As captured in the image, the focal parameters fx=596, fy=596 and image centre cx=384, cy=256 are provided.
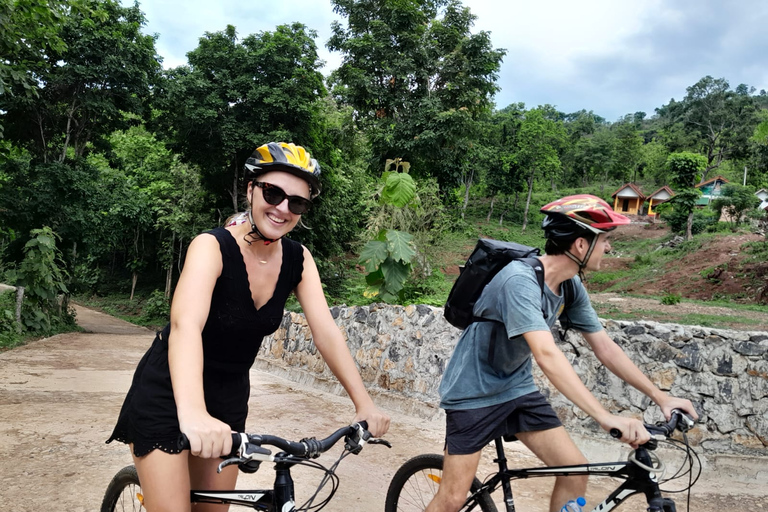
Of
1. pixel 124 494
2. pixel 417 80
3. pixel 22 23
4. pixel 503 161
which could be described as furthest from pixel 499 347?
pixel 503 161

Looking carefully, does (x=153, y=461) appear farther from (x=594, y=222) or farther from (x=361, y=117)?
(x=361, y=117)

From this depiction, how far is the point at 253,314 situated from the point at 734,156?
7353 cm

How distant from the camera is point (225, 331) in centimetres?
202

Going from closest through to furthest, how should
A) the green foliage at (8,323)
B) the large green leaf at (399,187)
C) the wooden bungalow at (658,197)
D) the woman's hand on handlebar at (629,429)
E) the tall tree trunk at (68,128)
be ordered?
the woman's hand on handlebar at (629,429) < the large green leaf at (399,187) < the green foliage at (8,323) < the tall tree trunk at (68,128) < the wooden bungalow at (658,197)

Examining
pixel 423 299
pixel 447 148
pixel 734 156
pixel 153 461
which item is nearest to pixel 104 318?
pixel 447 148

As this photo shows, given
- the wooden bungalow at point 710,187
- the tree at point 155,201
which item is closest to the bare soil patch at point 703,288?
the tree at point 155,201

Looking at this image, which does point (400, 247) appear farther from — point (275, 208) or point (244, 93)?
point (244, 93)

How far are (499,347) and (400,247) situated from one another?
600cm

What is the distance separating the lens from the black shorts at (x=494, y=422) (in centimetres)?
255

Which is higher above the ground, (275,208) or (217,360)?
(275,208)

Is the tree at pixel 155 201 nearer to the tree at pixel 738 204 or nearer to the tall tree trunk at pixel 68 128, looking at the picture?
the tall tree trunk at pixel 68 128

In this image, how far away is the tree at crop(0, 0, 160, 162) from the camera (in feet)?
55.0

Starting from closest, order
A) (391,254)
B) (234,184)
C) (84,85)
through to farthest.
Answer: (391,254), (84,85), (234,184)

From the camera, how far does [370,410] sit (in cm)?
211
